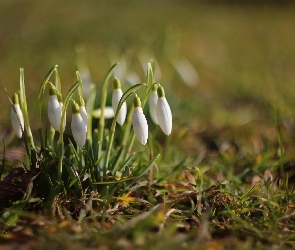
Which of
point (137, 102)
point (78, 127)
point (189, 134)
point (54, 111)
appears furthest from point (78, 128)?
point (189, 134)

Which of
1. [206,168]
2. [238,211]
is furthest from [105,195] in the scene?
[206,168]

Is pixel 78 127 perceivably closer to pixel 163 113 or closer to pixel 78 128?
pixel 78 128

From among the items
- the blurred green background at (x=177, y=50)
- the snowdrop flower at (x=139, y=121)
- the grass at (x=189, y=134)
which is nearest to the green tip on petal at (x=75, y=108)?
the snowdrop flower at (x=139, y=121)

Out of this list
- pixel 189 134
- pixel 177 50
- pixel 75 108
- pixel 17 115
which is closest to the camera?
pixel 75 108

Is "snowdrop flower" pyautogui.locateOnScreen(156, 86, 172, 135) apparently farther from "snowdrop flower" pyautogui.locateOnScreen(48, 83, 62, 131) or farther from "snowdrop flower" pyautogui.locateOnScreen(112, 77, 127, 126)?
"snowdrop flower" pyautogui.locateOnScreen(48, 83, 62, 131)

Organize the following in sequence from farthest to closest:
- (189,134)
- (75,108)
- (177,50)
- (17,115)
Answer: (177,50) → (189,134) → (17,115) → (75,108)

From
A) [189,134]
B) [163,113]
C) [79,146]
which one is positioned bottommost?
[189,134]
